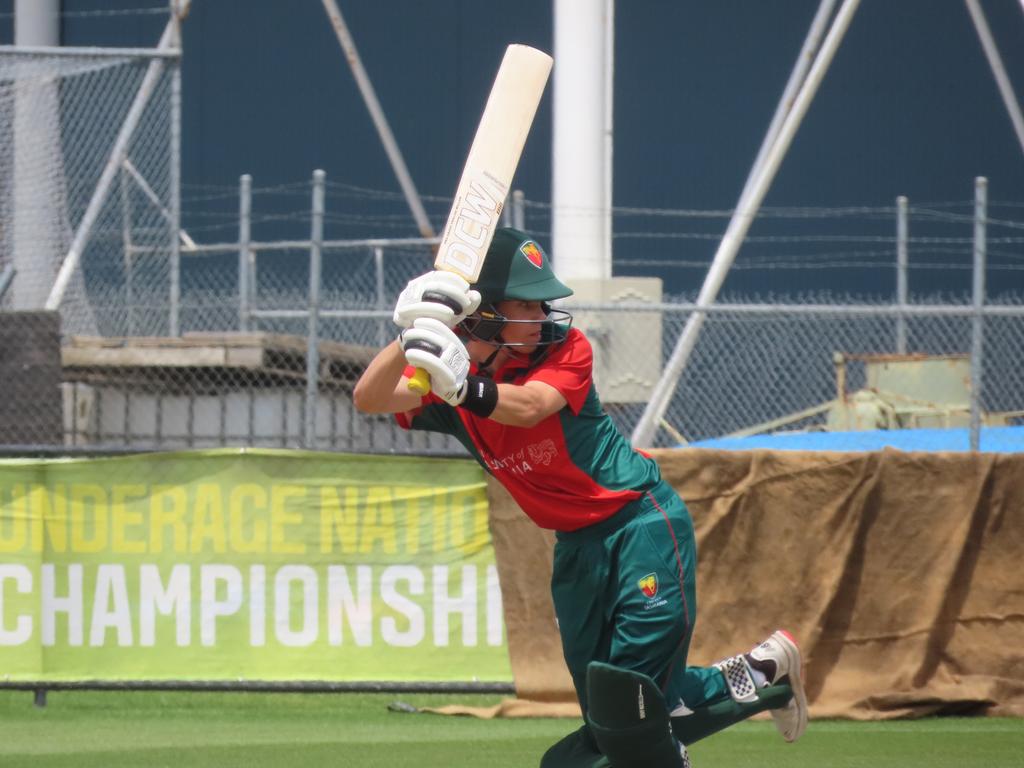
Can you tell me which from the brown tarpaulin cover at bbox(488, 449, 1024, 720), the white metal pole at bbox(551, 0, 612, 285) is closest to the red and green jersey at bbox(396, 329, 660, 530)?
the brown tarpaulin cover at bbox(488, 449, 1024, 720)

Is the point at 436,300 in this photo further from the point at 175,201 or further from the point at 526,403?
the point at 175,201

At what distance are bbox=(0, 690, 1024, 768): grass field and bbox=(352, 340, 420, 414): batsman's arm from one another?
7.58 feet

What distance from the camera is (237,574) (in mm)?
8023

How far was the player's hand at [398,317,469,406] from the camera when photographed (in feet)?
12.8

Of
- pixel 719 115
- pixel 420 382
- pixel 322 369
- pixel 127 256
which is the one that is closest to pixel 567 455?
pixel 420 382

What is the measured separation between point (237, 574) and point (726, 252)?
5.35 meters

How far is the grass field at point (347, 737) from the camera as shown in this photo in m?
6.45

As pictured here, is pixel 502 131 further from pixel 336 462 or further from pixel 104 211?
pixel 104 211

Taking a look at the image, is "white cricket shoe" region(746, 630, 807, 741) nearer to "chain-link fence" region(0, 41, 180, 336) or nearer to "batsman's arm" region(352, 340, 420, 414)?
"batsman's arm" region(352, 340, 420, 414)

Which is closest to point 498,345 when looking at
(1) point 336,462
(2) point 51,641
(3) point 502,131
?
(3) point 502,131

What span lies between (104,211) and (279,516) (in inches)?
187

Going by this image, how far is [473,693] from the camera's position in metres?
8.00

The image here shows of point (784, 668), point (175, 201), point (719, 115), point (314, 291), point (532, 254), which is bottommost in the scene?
point (784, 668)

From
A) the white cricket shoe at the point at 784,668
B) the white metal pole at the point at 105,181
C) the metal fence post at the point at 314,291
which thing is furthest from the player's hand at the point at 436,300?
the white metal pole at the point at 105,181
